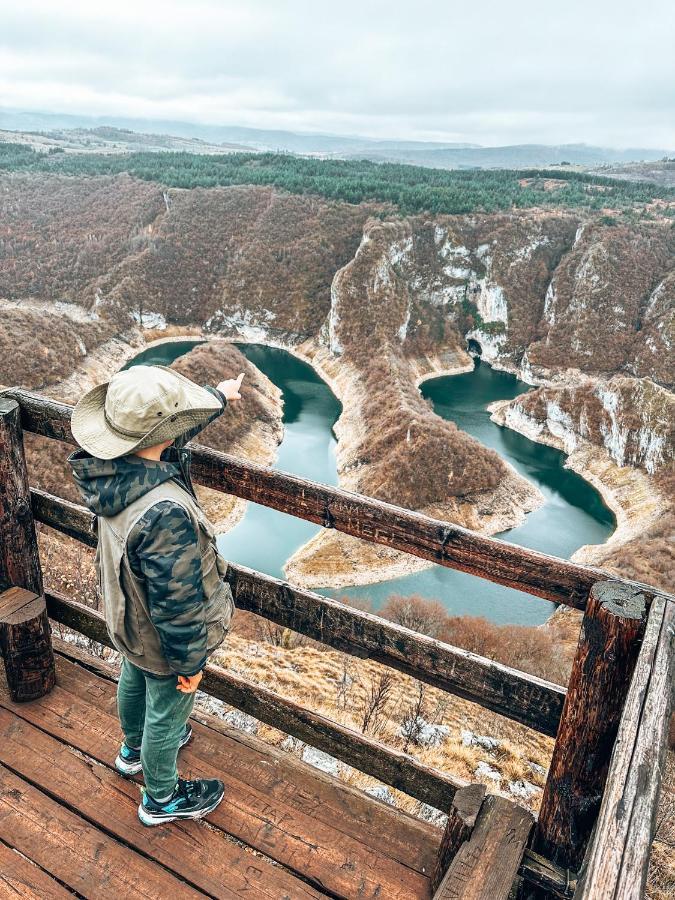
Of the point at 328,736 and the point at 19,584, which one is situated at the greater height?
the point at 19,584

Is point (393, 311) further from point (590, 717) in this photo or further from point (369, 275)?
point (590, 717)

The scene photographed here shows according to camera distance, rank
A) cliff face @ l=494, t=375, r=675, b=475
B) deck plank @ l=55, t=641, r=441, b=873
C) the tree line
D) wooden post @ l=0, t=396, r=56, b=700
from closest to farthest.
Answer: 1. deck plank @ l=55, t=641, r=441, b=873
2. wooden post @ l=0, t=396, r=56, b=700
3. cliff face @ l=494, t=375, r=675, b=475
4. the tree line

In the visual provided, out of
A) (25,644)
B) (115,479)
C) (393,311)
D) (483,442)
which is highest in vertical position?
(115,479)

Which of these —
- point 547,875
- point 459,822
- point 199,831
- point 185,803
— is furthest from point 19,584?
point 547,875

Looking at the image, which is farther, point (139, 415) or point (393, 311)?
point (393, 311)

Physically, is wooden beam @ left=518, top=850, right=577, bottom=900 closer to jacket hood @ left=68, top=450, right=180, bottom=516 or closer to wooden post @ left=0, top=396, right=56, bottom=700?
jacket hood @ left=68, top=450, right=180, bottom=516

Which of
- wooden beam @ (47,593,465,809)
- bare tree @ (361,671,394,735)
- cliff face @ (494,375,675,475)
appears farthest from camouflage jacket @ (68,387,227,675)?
cliff face @ (494,375,675,475)

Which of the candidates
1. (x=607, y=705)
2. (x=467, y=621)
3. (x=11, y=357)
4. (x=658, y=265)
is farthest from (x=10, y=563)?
(x=658, y=265)
